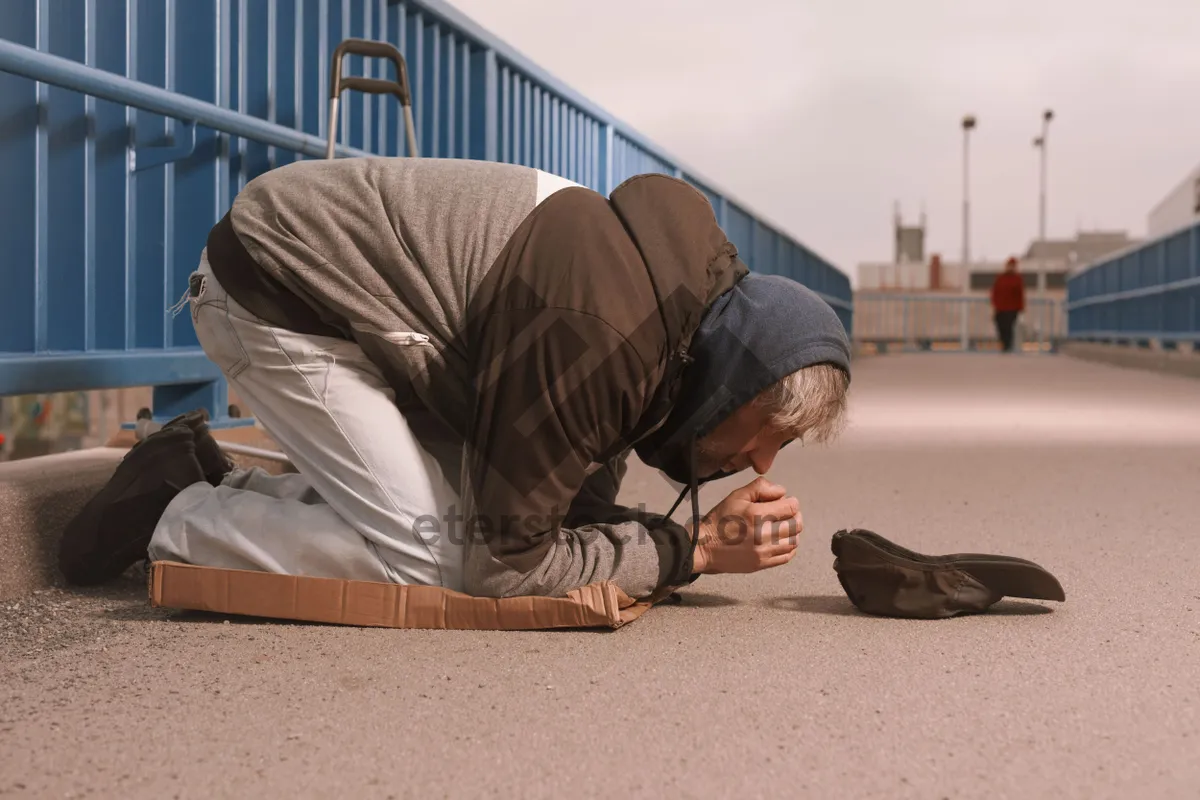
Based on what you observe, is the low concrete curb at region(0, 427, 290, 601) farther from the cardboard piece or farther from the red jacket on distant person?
the red jacket on distant person

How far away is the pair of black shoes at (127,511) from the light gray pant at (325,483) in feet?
0.60

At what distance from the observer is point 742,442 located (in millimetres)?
2346

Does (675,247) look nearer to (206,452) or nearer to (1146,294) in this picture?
(206,452)

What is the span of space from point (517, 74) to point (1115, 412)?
455cm

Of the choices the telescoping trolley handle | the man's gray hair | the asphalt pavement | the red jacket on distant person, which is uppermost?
the red jacket on distant person

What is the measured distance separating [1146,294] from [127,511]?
52.3 ft

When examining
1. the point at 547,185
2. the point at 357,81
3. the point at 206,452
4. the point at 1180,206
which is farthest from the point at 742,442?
the point at 1180,206

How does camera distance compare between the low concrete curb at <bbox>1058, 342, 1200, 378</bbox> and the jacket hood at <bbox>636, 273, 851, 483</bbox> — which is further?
the low concrete curb at <bbox>1058, 342, 1200, 378</bbox>

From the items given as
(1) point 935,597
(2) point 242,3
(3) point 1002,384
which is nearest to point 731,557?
(1) point 935,597

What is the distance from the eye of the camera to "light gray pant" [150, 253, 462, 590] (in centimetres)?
234

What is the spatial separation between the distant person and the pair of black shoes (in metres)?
21.4

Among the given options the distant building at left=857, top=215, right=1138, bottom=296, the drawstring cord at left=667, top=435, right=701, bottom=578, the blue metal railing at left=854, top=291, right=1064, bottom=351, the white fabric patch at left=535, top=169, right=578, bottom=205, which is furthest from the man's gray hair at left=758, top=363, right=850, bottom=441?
the distant building at left=857, top=215, right=1138, bottom=296

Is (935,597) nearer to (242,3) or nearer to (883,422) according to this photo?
(242,3)

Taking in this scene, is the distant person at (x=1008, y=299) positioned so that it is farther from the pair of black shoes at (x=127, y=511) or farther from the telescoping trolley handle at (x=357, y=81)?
the pair of black shoes at (x=127, y=511)
